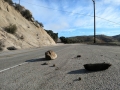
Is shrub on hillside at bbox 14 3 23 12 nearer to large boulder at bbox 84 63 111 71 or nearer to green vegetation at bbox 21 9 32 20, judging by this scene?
green vegetation at bbox 21 9 32 20

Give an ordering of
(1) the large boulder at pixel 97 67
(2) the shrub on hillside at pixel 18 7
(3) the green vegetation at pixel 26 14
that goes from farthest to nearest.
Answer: (3) the green vegetation at pixel 26 14, (2) the shrub on hillside at pixel 18 7, (1) the large boulder at pixel 97 67

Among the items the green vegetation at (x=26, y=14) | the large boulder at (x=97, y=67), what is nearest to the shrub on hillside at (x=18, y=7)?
the green vegetation at (x=26, y=14)

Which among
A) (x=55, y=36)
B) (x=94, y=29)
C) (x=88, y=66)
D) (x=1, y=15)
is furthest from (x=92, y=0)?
(x=88, y=66)

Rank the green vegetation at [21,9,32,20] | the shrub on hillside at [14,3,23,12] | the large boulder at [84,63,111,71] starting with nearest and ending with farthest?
the large boulder at [84,63,111,71], the shrub on hillside at [14,3,23,12], the green vegetation at [21,9,32,20]

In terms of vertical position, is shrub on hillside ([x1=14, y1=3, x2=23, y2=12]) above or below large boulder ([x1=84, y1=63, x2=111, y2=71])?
above

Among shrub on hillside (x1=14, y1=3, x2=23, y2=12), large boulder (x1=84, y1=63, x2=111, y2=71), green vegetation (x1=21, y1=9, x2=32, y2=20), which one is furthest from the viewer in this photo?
green vegetation (x1=21, y1=9, x2=32, y2=20)

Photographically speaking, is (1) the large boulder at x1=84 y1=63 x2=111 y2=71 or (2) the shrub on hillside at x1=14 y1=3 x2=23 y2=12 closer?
(1) the large boulder at x1=84 y1=63 x2=111 y2=71

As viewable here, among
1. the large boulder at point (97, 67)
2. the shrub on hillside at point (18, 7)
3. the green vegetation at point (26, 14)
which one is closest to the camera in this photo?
the large boulder at point (97, 67)

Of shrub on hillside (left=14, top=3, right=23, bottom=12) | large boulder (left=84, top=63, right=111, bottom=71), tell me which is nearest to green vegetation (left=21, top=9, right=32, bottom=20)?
shrub on hillside (left=14, top=3, right=23, bottom=12)

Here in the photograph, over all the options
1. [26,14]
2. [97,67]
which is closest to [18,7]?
[26,14]

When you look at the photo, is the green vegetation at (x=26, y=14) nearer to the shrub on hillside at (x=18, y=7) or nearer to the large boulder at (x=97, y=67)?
the shrub on hillside at (x=18, y=7)

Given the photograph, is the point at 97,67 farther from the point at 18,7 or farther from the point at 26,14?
the point at 26,14

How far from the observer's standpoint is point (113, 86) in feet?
17.4

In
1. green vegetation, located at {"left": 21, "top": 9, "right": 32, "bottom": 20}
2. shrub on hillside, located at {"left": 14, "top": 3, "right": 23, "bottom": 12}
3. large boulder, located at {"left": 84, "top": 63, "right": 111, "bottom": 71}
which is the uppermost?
shrub on hillside, located at {"left": 14, "top": 3, "right": 23, "bottom": 12}
